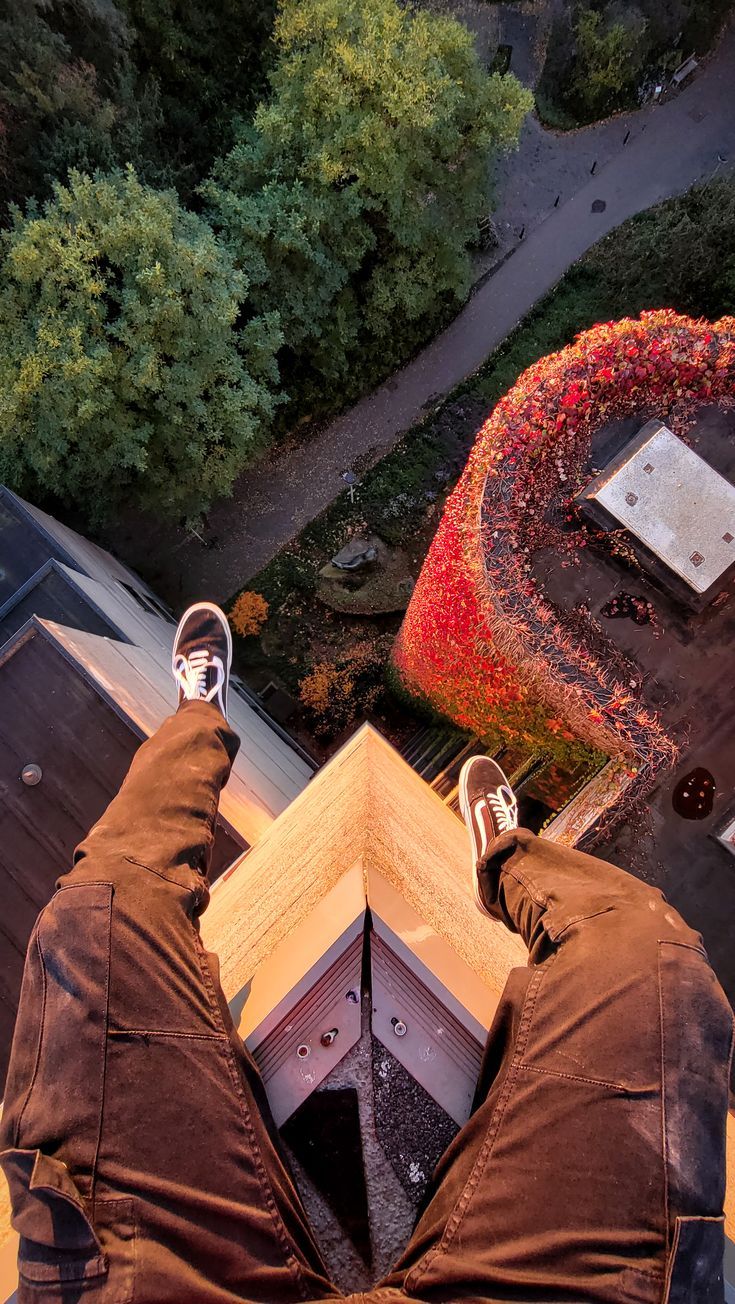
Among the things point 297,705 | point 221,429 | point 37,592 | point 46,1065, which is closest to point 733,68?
point 221,429

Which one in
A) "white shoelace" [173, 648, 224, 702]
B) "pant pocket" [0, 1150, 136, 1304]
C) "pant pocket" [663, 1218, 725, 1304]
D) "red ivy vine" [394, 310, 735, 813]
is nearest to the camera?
"pant pocket" [0, 1150, 136, 1304]

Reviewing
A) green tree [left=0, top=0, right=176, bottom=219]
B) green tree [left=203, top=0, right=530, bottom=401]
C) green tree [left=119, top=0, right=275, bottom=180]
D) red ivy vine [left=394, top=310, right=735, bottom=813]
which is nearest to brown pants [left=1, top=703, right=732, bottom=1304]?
red ivy vine [left=394, top=310, right=735, bottom=813]

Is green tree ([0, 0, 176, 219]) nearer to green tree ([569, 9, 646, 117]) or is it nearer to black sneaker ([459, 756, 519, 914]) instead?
green tree ([569, 9, 646, 117])

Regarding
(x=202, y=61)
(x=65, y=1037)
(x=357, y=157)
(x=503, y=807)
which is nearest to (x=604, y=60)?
(x=357, y=157)

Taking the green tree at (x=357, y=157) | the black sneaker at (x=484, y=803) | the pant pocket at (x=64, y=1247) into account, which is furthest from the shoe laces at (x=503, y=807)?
the green tree at (x=357, y=157)

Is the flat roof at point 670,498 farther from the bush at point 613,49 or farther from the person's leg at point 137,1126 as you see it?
the bush at point 613,49

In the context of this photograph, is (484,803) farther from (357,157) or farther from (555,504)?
(357,157)

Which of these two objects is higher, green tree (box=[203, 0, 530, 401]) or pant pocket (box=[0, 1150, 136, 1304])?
green tree (box=[203, 0, 530, 401])

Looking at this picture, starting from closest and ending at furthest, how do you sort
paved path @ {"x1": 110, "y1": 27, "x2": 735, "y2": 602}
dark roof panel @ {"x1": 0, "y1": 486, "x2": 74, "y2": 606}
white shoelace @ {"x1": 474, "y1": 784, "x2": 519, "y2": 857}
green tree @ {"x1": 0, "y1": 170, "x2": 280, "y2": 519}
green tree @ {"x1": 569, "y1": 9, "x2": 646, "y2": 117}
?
white shoelace @ {"x1": 474, "y1": 784, "x2": 519, "y2": 857} → green tree @ {"x1": 0, "y1": 170, "x2": 280, "y2": 519} → dark roof panel @ {"x1": 0, "y1": 486, "x2": 74, "y2": 606} → green tree @ {"x1": 569, "y1": 9, "x2": 646, "y2": 117} → paved path @ {"x1": 110, "y1": 27, "x2": 735, "y2": 602}
